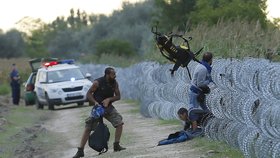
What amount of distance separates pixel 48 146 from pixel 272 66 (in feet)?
30.9

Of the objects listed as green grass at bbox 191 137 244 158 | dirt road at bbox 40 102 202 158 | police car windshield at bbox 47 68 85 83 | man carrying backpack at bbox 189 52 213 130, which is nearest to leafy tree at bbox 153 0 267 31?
dirt road at bbox 40 102 202 158

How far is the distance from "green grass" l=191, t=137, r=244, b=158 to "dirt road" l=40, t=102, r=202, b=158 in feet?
0.63

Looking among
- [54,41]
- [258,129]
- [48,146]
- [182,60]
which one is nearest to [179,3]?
[48,146]

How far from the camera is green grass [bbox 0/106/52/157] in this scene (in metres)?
19.8

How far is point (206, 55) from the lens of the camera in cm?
1568

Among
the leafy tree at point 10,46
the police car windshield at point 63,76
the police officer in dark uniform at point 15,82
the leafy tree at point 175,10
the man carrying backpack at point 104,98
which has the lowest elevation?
the leafy tree at point 10,46

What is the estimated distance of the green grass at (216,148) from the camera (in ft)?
43.7

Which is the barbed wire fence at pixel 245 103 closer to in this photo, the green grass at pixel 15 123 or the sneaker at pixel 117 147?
the sneaker at pixel 117 147

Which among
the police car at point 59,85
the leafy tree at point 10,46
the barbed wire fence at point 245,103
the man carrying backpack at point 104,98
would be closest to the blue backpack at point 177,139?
the barbed wire fence at point 245,103

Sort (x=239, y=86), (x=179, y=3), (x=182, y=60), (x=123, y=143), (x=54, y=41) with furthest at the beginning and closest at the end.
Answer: (x=54, y=41)
(x=179, y=3)
(x=123, y=143)
(x=182, y=60)
(x=239, y=86)

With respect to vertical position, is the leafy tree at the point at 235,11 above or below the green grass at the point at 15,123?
above

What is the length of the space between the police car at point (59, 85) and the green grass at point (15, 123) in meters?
0.69

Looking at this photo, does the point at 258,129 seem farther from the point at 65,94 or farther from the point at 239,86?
the point at 65,94

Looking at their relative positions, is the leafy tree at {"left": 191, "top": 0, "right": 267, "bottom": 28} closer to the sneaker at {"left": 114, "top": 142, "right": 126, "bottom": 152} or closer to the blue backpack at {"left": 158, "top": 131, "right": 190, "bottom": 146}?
the blue backpack at {"left": 158, "top": 131, "right": 190, "bottom": 146}
